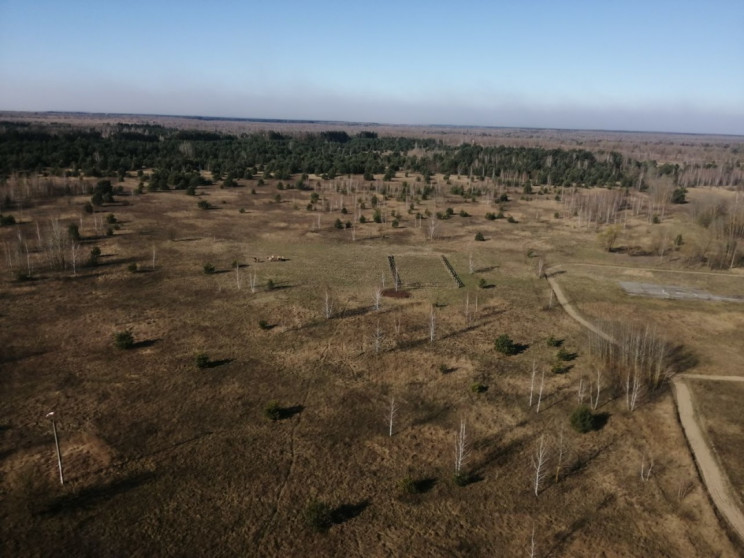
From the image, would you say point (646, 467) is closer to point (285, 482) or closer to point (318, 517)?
point (318, 517)

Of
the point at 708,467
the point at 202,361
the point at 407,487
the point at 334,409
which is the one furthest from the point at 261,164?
the point at 708,467

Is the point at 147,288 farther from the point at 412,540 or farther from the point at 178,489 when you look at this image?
the point at 412,540

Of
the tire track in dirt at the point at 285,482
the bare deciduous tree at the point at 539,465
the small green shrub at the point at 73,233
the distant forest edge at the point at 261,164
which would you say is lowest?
the tire track in dirt at the point at 285,482

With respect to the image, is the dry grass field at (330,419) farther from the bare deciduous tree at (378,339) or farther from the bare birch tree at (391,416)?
the bare birch tree at (391,416)

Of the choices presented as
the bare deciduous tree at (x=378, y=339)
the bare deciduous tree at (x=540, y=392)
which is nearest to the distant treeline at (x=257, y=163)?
the bare deciduous tree at (x=378, y=339)

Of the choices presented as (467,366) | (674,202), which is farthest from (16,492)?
(674,202)

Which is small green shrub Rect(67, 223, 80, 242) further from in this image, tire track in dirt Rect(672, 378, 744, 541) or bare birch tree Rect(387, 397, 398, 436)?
tire track in dirt Rect(672, 378, 744, 541)

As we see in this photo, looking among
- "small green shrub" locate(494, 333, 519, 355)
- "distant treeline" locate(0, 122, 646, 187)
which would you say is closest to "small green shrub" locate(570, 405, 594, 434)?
"small green shrub" locate(494, 333, 519, 355)
